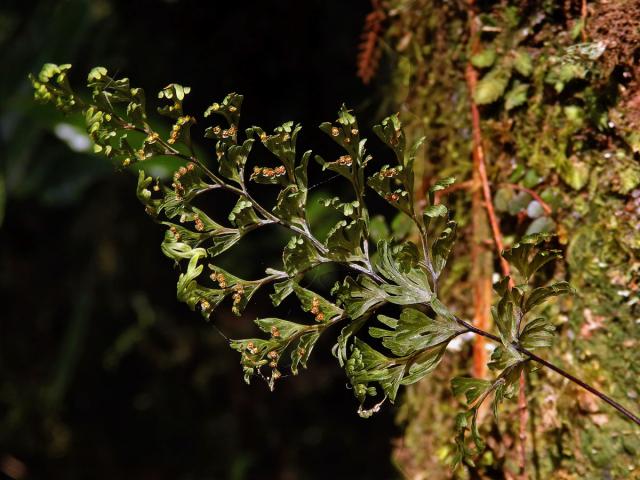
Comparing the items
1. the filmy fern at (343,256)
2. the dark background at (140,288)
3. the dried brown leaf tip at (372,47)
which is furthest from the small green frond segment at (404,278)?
the dark background at (140,288)

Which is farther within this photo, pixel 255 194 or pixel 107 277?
pixel 107 277

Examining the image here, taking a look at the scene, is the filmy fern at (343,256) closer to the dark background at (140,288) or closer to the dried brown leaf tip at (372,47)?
the dried brown leaf tip at (372,47)

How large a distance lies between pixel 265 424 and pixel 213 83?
168 centimetres

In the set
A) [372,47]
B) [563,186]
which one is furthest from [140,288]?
[563,186]

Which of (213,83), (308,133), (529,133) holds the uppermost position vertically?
(529,133)

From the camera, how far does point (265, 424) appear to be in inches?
131

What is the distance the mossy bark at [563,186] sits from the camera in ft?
3.92

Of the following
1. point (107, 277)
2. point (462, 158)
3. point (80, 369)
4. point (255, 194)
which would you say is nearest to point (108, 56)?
point (255, 194)

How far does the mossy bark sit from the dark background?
37.1 inches

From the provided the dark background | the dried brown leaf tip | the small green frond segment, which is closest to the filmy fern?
the small green frond segment

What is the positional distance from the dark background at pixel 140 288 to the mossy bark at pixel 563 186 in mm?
943

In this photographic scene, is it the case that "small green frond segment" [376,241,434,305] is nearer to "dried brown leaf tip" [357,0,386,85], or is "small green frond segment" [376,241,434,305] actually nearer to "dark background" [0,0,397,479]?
"dried brown leaf tip" [357,0,386,85]

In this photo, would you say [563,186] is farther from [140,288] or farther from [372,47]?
[140,288]

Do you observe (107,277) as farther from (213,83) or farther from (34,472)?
(213,83)
